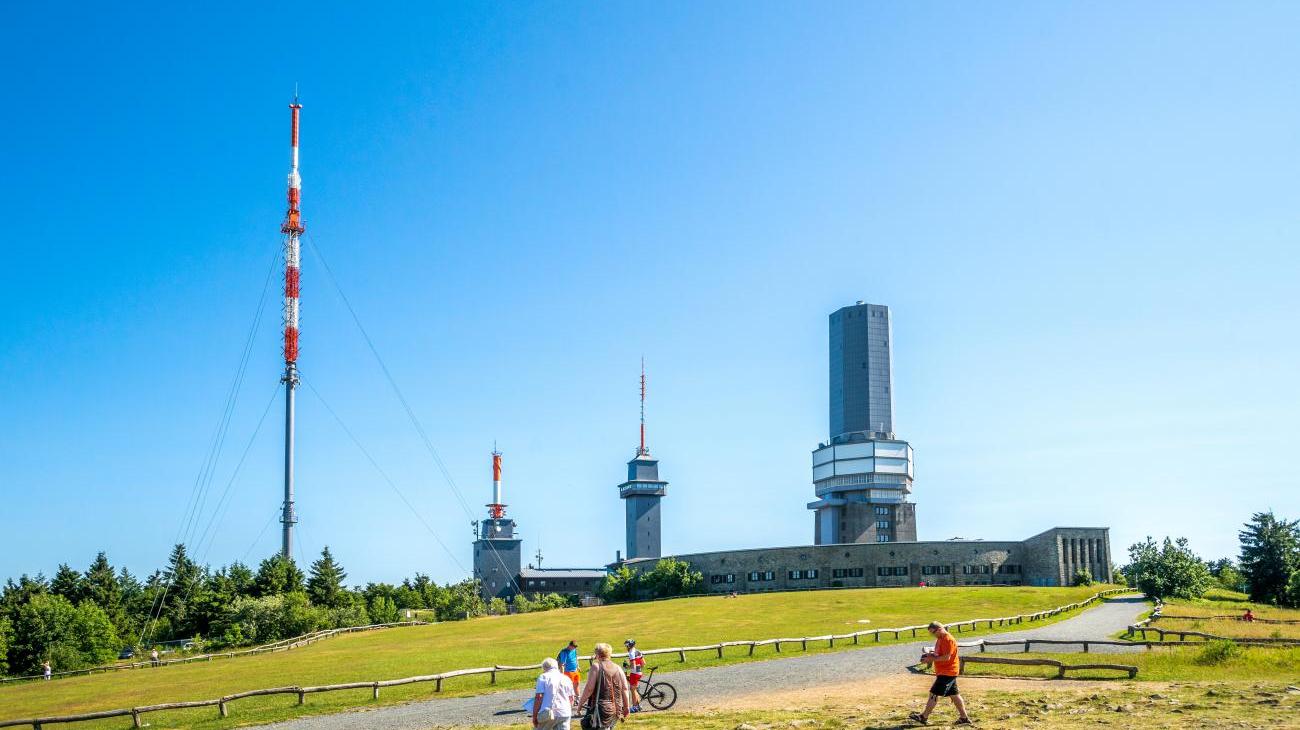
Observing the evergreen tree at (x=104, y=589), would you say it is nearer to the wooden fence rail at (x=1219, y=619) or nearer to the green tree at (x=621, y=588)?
the green tree at (x=621, y=588)

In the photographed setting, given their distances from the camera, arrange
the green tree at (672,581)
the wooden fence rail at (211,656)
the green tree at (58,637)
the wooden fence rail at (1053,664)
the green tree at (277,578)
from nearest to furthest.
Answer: the wooden fence rail at (1053,664) < the wooden fence rail at (211,656) < the green tree at (58,637) < the green tree at (277,578) < the green tree at (672,581)

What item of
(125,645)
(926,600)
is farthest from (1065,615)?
(125,645)

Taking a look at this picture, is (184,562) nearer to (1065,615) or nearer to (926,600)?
(926,600)

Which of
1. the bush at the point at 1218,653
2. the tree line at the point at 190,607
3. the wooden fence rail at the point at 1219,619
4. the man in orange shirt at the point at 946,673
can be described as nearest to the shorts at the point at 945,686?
the man in orange shirt at the point at 946,673

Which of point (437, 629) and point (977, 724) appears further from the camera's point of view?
point (437, 629)

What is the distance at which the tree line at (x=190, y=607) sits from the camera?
82875mm

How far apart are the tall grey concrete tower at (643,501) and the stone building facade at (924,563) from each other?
70.9 m

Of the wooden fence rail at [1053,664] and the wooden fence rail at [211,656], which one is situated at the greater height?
the wooden fence rail at [1053,664]

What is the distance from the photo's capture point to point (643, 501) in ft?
627

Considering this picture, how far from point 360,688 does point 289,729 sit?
23.7 ft

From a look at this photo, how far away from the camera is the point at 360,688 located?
3378cm

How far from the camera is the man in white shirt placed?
16688mm

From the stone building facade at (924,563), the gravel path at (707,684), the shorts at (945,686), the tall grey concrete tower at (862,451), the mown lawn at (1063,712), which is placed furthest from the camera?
the tall grey concrete tower at (862,451)

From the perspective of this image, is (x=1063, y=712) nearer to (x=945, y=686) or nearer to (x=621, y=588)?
(x=945, y=686)
